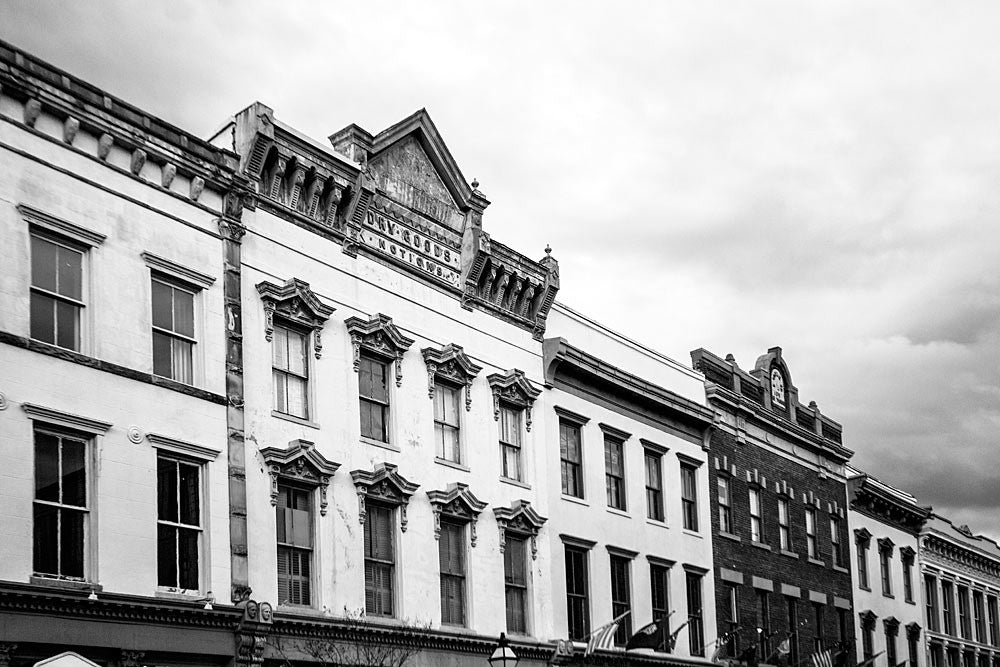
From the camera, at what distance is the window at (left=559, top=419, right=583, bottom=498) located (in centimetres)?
3534

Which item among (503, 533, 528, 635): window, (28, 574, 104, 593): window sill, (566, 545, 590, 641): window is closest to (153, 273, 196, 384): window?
(28, 574, 104, 593): window sill

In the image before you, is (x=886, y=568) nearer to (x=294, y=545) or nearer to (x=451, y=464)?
(x=451, y=464)

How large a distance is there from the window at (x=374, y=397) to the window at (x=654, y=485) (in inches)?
450

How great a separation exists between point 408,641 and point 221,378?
6908mm

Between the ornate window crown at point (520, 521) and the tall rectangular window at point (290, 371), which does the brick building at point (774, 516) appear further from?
the tall rectangular window at point (290, 371)

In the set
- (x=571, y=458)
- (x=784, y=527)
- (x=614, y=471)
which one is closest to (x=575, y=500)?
(x=571, y=458)

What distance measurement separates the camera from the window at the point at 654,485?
38.7 meters

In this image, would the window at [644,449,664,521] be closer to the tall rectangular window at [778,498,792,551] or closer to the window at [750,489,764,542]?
the window at [750,489,764,542]

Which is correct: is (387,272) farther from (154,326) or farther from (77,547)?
(77,547)

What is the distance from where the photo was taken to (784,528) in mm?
45906

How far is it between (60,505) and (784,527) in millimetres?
29382

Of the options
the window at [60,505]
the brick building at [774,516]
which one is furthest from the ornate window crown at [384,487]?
the brick building at [774,516]

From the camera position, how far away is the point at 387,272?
30.1 meters

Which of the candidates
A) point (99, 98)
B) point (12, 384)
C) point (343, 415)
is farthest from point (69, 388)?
point (343, 415)
